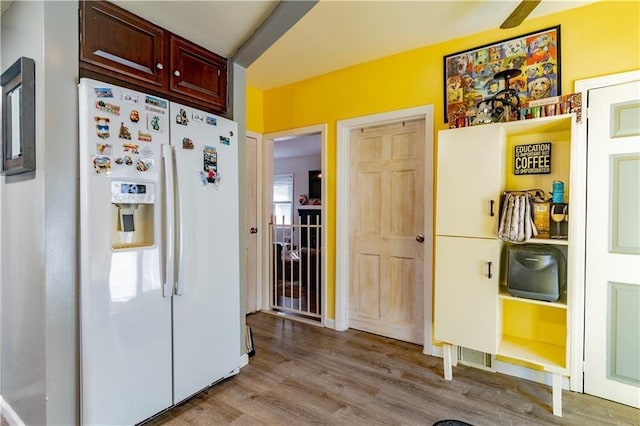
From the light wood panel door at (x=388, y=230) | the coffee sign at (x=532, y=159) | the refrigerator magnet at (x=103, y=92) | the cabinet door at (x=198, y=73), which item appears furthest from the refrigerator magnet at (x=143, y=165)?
the coffee sign at (x=532, y=159)

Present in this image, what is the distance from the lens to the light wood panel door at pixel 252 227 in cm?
387

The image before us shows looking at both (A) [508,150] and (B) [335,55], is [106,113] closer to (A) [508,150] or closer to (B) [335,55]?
(B) [335,55]

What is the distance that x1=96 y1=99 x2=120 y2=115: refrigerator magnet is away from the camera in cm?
164

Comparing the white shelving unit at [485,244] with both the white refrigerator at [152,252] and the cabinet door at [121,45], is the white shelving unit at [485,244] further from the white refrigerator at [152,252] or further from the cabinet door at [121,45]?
the cabinet door at [121,45]

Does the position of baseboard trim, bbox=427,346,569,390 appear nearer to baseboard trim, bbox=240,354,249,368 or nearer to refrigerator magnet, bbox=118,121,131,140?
baseboard trim, bbox=240,354,249,368

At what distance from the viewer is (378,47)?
287 centimetres

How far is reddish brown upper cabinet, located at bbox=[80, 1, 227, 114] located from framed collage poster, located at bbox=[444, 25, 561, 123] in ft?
6.14

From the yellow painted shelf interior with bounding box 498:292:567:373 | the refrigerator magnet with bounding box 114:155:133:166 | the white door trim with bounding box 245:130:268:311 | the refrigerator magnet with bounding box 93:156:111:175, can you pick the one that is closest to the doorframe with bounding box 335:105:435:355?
the yellow painted shelf interior with bounding box 498:292:567:373

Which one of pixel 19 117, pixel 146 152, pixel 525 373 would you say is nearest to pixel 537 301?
pixel 525 373

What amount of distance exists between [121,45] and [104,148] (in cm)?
62

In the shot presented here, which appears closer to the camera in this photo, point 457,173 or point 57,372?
point 57,372

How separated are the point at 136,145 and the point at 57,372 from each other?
1206 millimetres

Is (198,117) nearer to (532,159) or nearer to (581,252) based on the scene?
(532,159)

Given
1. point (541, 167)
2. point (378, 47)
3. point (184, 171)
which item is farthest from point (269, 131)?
point (541, 167)
